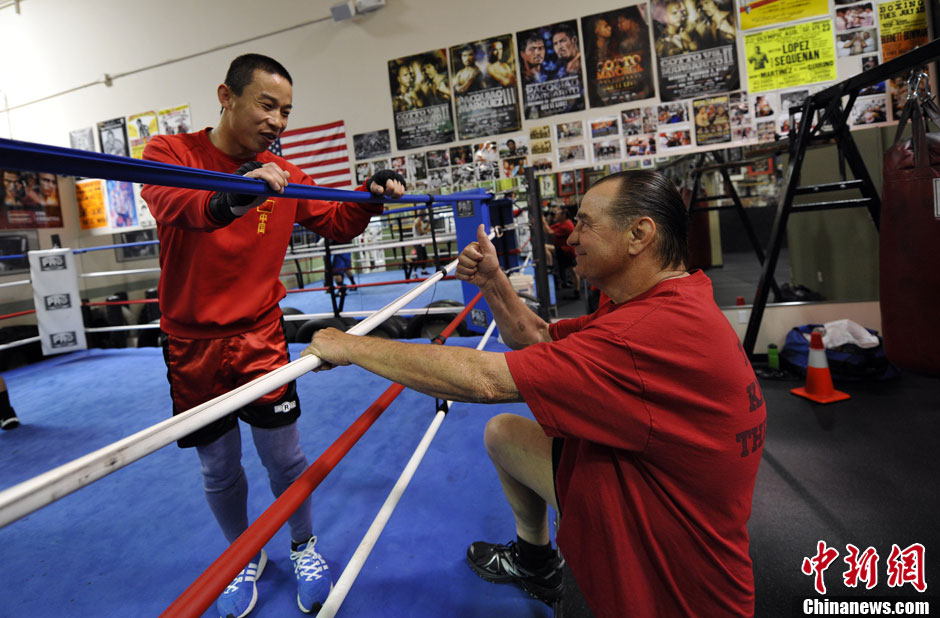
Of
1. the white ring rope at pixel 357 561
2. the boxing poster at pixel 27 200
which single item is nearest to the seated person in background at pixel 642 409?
the white ring rope at pixel 357 561

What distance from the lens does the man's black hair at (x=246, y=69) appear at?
106 cm

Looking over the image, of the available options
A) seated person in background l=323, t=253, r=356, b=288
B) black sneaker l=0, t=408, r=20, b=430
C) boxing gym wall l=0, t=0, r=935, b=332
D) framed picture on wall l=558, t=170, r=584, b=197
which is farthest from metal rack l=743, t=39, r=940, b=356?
black sneaker l=0, t=408, r=20, b=430

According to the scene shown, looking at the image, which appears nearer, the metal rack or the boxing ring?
the boxing ring

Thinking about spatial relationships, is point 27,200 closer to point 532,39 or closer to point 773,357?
point 532,39

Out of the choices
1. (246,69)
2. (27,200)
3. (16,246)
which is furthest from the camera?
(16,246)

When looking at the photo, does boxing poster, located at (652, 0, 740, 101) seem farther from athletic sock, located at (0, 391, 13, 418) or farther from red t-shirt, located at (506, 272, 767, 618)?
athletic sock, located at (0, 391, 13, 418)

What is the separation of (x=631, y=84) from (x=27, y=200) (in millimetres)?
5226

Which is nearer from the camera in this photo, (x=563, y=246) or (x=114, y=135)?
(x=114, y=135)

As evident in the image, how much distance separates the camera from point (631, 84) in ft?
10.0

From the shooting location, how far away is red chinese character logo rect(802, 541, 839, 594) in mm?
1291

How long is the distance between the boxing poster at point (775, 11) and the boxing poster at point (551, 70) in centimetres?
100

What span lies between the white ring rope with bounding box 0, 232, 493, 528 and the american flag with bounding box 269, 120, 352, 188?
329cm

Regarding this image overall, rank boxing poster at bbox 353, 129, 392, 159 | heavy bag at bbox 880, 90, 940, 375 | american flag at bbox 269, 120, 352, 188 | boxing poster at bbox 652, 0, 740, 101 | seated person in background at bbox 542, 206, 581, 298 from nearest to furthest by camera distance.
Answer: heavy bag at bbox 880, 90, 940, 375, boxing poster at bbox 652, 0, 740, 101, boxing poster at bbox 353, 129, 392, 159, american flag at bbox 269, 120, 352, 188, seated person in background at bbox 542, 206, 581, 298

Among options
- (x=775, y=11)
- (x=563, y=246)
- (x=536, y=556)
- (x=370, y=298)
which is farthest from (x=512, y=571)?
(x=370, y=298)
